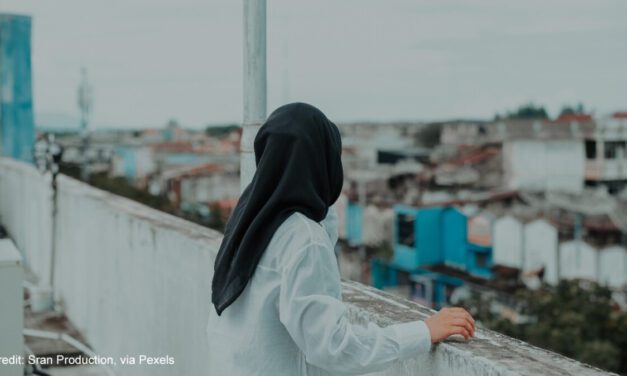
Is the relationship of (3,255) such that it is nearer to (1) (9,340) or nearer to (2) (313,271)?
(1) (9,340)

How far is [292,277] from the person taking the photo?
153 cm

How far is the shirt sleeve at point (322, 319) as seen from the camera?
5.01 ft

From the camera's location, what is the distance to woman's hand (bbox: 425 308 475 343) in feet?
5.65

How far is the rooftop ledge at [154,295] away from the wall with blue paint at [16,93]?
6906 millimetres

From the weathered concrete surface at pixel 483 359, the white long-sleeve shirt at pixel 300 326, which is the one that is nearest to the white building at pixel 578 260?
the weathered concrete surface at pixel 483 359

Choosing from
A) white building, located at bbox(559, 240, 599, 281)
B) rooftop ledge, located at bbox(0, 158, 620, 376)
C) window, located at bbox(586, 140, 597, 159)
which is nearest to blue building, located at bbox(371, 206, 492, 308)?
white building, located at bbox(559, 240, 599, 281)

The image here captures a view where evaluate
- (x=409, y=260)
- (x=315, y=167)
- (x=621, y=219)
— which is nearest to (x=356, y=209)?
(x=409, y=260)

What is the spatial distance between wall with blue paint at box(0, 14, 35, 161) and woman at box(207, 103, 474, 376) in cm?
A: 1204

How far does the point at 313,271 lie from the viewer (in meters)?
1.53

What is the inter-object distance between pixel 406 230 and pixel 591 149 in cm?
1152

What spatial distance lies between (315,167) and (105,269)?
10.9 ft

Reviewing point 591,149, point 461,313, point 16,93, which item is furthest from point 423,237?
point 461,313

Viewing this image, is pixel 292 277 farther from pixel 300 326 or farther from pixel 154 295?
pixel 154 295

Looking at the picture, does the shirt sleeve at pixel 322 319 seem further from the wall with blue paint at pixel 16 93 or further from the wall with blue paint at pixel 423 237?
the wall with blue paint at pixel 423 237
